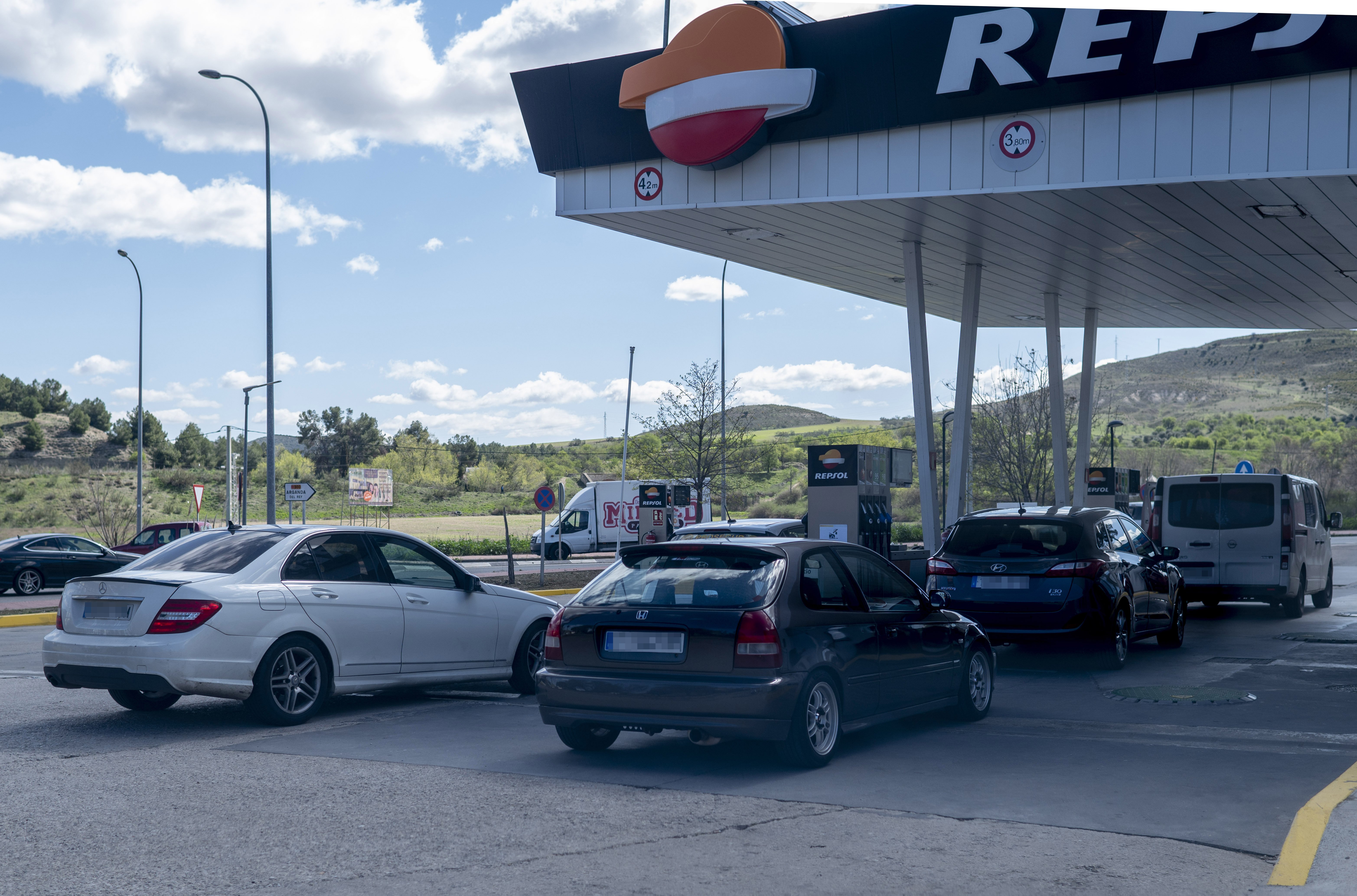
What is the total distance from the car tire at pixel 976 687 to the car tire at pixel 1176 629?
5.31m

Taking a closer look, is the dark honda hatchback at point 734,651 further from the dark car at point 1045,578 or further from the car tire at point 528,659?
the dark car at point 1045,578

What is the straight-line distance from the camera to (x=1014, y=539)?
12023 millimetres

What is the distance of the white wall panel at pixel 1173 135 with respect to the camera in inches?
613

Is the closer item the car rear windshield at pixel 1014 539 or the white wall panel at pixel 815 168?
the car rear windshield at pixel 1014 539

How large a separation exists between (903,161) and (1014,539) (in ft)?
24.6

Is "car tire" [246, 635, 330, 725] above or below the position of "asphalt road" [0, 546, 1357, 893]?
above

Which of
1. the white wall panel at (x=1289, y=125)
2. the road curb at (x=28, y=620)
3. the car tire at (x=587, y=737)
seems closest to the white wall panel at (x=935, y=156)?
the white wall panel at (x=1289, y=125)

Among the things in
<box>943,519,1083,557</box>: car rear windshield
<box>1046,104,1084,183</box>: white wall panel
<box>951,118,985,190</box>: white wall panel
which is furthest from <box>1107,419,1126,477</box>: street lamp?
<box>943,519,1083,557</box>: car rear windshield

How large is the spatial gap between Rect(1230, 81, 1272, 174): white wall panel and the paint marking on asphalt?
34.5 ft

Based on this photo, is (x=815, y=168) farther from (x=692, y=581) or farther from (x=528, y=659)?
(x=692, y=581)

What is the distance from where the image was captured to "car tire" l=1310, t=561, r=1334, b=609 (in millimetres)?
19531

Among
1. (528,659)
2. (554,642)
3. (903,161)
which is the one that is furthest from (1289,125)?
(554,642)

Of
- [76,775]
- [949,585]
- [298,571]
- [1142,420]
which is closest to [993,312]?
[949,585]

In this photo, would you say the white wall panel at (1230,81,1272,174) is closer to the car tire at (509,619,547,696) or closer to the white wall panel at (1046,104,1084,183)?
the white wall panel at (1046,104,1084,183)
